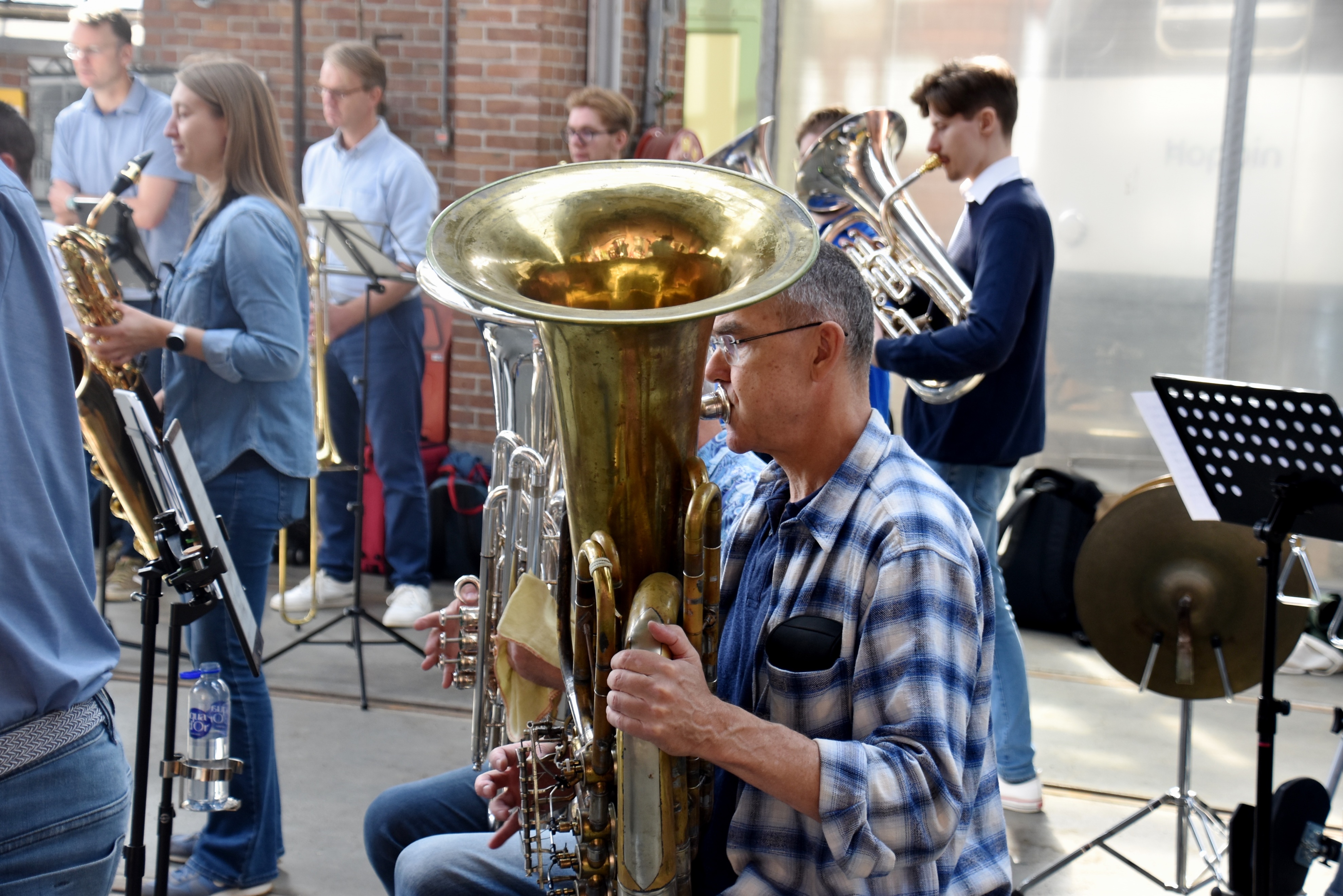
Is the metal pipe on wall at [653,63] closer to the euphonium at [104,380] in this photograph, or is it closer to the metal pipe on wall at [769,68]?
the metal pipe on wall at [769,68]

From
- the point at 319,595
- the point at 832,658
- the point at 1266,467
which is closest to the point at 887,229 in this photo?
the point at 1266,467

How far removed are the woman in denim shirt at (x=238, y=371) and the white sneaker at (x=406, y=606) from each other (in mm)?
1963

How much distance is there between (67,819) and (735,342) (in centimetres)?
105

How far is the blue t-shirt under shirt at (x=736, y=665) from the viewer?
1678mm

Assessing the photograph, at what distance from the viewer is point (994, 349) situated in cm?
341

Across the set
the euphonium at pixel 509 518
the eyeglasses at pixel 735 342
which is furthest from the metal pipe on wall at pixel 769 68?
the eyeglasses at pixel 735 342

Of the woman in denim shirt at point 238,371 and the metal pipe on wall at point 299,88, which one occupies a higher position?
the metal pipe on wall at point 299,88

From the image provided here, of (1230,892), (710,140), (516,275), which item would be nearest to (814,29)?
(710,140)

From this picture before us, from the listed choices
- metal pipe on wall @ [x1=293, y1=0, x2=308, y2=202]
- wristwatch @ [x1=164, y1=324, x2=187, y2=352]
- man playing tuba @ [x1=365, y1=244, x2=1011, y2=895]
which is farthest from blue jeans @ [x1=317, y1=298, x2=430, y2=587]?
man playing tuba @ [x1=365, y1=244, x2=1011, y2=895]

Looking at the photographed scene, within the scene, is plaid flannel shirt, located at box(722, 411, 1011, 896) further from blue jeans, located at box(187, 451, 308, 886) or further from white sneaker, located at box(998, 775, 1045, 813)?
white sneaker, located at box(998, 775, 1045, 813)

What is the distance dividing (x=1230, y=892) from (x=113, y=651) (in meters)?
2.59

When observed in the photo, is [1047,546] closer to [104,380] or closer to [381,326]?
[381,326]

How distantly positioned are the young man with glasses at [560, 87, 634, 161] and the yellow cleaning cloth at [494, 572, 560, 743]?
321 cm

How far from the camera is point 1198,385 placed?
8.15ft
